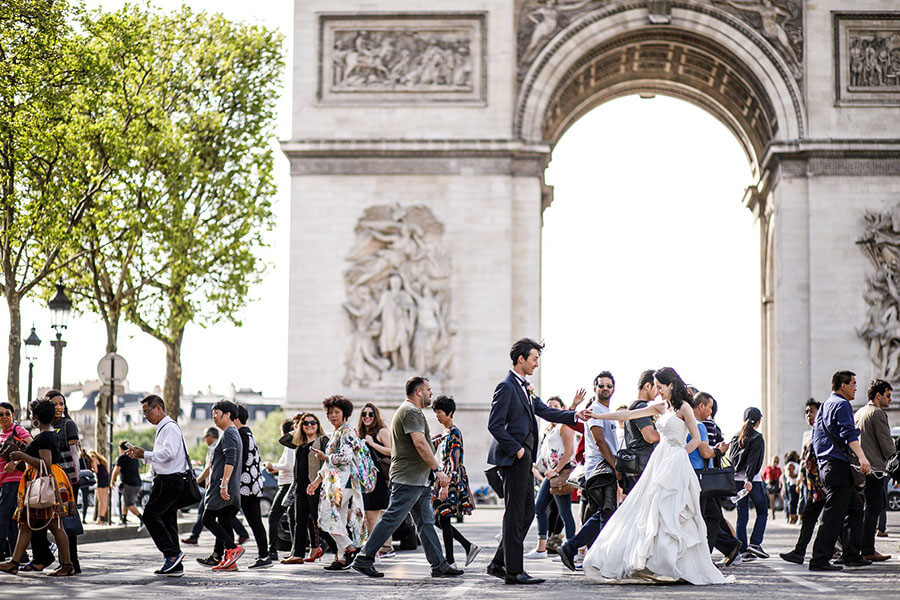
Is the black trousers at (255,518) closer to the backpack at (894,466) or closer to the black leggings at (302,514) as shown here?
the black leggings at (302,514)

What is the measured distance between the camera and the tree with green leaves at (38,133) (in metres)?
24.3

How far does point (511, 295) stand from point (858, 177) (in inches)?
300

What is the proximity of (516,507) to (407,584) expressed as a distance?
46.9 inches

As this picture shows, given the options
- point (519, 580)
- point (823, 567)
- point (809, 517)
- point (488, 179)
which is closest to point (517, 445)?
point (519, 580)

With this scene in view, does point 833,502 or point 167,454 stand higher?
point 167,454

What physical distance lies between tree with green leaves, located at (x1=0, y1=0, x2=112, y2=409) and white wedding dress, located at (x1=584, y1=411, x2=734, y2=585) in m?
13.8

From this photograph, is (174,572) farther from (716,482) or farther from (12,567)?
(716,482)

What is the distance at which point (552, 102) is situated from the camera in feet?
109

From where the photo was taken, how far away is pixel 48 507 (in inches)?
551

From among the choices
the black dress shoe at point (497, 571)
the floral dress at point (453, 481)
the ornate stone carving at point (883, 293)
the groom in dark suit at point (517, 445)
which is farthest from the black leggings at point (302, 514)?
the ornate stone carving at point (883, 293)

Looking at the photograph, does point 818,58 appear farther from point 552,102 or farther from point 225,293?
point 225,293

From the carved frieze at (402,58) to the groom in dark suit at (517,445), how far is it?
19.7m

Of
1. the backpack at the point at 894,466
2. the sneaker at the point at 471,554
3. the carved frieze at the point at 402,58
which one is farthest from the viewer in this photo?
the carved frieze at the point at 402,58

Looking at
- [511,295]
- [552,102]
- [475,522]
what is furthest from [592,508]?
[552,102]
